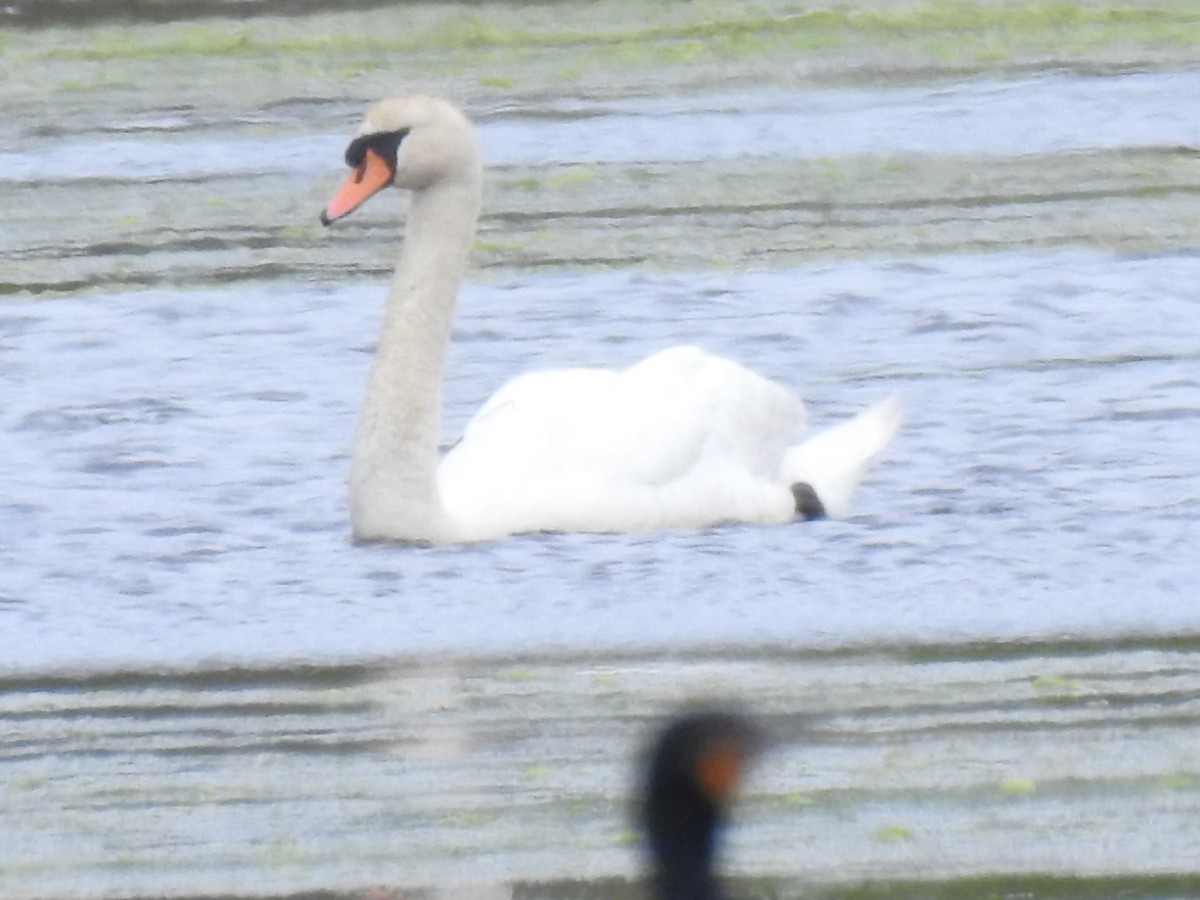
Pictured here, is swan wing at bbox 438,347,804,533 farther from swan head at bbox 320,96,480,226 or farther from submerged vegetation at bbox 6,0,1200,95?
submerged vegetation at bbox 6,0,1200,95

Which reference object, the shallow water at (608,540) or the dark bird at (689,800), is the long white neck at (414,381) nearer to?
the shallow water at (608,540)

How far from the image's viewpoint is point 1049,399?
31.2 feet

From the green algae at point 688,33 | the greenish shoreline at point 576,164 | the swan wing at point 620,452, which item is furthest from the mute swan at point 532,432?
the green algae at point 688,33

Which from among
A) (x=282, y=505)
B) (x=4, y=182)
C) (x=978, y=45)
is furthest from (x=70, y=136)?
(x=282, y=505)

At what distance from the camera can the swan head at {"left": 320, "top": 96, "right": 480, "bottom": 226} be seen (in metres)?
8.88

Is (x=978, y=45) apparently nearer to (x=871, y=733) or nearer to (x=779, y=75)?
(x=779, y=75)

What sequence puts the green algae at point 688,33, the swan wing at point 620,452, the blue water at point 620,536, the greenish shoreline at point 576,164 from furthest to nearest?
1. the green algae at point 688,33
2. the greenish shoreline at point 576,164
3. the swan wing at point 620,452
4. the blue water at point 620,536

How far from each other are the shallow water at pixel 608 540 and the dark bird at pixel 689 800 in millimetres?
1447

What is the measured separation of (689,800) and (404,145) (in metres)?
5.00

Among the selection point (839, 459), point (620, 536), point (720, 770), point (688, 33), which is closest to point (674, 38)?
point (688, 33)

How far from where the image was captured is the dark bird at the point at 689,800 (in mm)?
4055

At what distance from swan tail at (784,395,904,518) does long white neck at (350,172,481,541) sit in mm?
948

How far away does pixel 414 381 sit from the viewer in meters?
8.77

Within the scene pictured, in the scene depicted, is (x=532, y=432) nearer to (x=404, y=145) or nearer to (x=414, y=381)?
(x=414, y=381)
